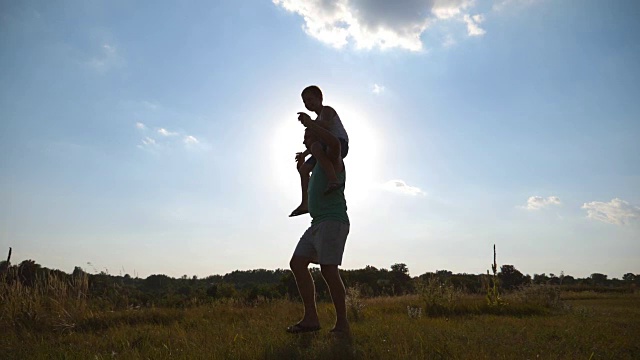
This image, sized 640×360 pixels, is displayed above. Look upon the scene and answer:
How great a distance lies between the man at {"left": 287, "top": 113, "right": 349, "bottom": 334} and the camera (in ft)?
13.1

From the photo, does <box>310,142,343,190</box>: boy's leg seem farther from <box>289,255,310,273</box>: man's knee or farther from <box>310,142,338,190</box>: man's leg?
<box>289,255,310,273</box>: man's knee

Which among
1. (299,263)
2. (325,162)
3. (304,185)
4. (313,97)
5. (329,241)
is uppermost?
(313,97)

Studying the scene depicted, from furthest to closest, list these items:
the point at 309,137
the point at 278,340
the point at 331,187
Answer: the point at 309,137
the point at 331,187
the point at 278,340

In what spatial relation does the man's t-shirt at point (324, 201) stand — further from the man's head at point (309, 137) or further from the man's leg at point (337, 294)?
the man's leg at point (337, 294)

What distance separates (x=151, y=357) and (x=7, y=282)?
5612 millimetres

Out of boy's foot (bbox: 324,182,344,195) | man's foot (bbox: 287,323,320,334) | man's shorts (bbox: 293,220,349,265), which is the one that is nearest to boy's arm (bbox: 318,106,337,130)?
boy's foot (bbox: 324,182,344,195)

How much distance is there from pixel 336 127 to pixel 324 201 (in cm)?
74

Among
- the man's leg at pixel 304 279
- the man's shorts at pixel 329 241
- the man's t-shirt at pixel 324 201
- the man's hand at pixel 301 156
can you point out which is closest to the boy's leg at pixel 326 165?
the man's t-shirt at pixel 324 201

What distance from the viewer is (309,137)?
4.29 metres

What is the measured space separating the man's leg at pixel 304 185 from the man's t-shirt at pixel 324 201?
1.16 feet

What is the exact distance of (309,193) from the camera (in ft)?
14.3

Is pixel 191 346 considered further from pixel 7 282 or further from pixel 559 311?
pixel 559 311

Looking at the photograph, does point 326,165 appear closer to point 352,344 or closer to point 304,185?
point 304,185

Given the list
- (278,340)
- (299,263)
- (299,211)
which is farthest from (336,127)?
(278,340)
